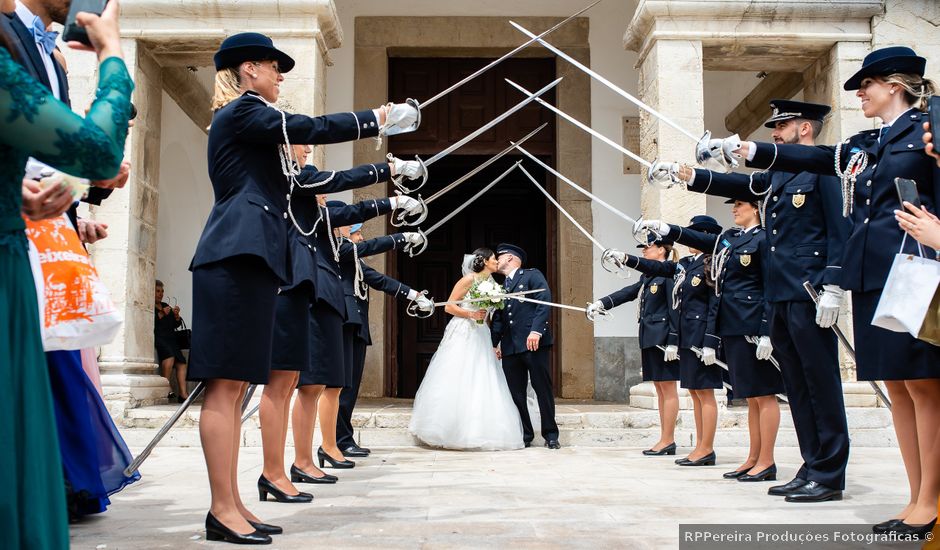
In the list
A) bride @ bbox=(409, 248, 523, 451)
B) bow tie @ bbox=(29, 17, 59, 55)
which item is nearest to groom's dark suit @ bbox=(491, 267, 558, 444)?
bride @ bbox=(409, 248, 523, 451)

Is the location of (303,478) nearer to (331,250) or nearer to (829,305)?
(331,250)

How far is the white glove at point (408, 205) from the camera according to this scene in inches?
194

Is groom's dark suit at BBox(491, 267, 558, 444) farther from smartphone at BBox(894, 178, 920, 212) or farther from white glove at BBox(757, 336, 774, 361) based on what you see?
smartphone at BBox(894, 178, 920, 212)

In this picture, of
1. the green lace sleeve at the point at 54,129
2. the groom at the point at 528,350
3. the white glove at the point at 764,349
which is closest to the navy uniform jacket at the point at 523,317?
the groom at the point at 528,350

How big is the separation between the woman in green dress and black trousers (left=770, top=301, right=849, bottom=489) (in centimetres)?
366

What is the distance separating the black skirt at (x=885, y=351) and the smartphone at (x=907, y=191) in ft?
1.44

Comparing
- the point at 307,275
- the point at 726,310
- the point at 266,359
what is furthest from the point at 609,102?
the point at 266,359

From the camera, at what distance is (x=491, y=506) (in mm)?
4082

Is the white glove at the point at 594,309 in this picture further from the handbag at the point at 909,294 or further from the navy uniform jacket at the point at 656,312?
the handbag at the point at 909,294

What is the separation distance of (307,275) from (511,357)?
417cm

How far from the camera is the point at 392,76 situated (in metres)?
12.1

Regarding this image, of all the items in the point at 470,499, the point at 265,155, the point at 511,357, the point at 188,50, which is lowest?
the point at 470,499

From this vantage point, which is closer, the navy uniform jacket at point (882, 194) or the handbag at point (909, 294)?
the handbag at point (909, 294)

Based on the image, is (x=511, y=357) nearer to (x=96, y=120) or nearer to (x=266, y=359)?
(x=266, y=359)
